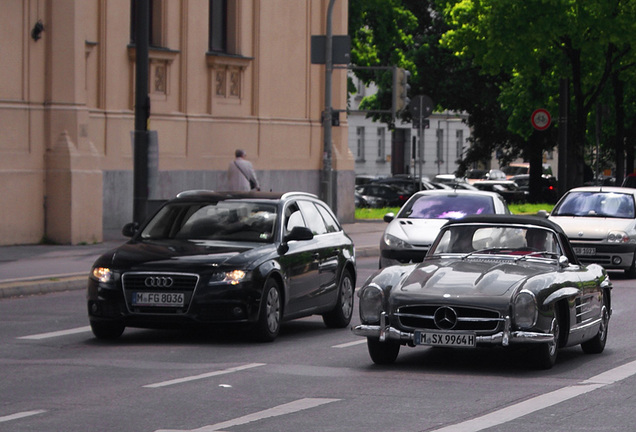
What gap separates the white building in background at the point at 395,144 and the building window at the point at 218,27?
51.0 m

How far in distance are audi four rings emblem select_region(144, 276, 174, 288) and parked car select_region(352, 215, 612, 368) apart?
222cm

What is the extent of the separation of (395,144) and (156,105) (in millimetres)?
60421

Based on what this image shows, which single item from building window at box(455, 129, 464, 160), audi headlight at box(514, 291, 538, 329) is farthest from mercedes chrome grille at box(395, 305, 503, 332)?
building window at box(455, 129, 464, 160)

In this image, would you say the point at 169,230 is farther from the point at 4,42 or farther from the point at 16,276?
the point at 4,42

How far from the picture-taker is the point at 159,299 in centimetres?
1334

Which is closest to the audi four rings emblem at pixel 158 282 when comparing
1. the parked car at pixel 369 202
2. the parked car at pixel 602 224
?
the parked car at pixel 602 224

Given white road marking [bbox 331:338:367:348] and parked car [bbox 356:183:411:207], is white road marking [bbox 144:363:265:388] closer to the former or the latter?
white road marking [bbox 331:338:367:348]

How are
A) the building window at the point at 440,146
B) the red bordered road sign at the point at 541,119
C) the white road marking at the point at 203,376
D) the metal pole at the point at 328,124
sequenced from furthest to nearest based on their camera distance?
1. the building window at the point at 440,146
2. the red bordered road sign at the point at 541,119
3. the metal pole at the point at 328,124
4. the white road marking at the point at 203,376

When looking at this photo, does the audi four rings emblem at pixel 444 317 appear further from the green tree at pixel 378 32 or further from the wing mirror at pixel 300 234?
the green tree at pixel 378 32

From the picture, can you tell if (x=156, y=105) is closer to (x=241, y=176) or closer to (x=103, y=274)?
(x=241, y=176)

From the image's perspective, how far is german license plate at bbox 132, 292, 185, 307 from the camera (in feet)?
43.7

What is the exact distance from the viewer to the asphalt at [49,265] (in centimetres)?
1941

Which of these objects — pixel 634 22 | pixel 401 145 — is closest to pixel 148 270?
pixel 634 22

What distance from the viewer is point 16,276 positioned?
790 inches
